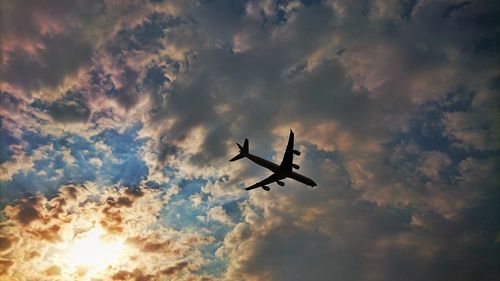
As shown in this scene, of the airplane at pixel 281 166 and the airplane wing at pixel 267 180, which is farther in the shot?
the airplane wing at pixel 267 180

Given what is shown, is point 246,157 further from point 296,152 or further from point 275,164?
point 296,152

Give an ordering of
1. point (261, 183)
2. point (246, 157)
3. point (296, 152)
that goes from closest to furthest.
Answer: point (296, 152) < point (246, 157) < point (261, 183)

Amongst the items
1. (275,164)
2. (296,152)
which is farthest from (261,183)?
(296,152)

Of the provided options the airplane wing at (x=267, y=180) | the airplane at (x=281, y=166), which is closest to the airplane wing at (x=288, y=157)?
the airplane at (x=281, y=166)

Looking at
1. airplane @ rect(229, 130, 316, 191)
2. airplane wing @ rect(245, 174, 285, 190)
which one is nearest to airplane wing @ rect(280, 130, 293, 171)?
airplane @ rect(229, 130, 316, 191)

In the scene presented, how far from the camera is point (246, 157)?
79438 millimetres

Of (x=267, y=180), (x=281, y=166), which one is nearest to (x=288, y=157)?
(x=281, y=166)

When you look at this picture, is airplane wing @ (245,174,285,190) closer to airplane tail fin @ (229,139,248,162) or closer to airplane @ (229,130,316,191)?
airplane @ (229,130,316,191)

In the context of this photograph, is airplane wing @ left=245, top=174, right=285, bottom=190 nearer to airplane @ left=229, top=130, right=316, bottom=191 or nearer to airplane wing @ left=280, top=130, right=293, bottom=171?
airplane @ left=229, top=130, right=316, bottom=191

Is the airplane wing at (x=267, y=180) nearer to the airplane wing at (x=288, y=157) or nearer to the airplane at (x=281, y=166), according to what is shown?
the airplane at (x=281, y=166)

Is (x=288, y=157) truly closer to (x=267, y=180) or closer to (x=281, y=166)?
(x=281, y=166)

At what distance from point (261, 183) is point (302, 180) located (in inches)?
397

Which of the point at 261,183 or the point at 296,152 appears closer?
the point at 296,152

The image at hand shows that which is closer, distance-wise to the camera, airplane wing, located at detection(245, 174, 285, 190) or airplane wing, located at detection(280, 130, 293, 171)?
airplane wing, located at detection(280, 130, 293, 171)
